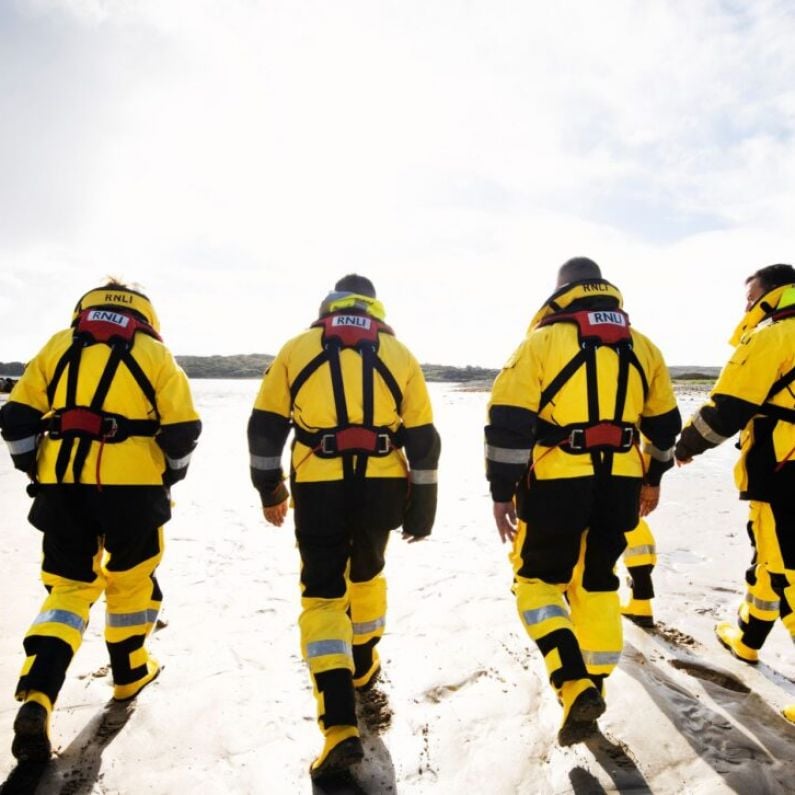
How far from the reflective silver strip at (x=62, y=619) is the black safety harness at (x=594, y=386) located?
8.96 feet

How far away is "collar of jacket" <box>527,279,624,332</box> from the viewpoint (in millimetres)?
3076

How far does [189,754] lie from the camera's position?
8.82 feet

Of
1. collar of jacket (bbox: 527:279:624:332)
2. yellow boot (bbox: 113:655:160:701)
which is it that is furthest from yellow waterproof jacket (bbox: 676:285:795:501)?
yellow boot (bbox: 113:655:160:701)

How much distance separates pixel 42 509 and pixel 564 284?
3321 millimetres

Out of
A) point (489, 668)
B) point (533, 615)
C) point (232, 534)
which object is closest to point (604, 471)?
point (533, 615)

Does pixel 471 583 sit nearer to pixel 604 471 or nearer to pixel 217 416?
pixel 604 471

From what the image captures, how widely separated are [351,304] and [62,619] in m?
2.34

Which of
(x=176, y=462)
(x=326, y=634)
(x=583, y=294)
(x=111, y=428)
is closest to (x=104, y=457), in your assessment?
(x=111, y=428)

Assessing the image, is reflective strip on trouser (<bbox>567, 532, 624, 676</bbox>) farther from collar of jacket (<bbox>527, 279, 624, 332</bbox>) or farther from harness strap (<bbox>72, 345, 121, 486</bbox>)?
harness strap (<bbox>72, 345, 121, 486</bbox>)

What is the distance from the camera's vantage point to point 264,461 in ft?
10.4

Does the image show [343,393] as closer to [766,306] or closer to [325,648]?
[325,648]

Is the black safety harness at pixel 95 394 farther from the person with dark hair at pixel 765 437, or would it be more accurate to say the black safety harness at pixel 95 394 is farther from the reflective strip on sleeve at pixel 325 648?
the person with dark hair at pixel 765 437

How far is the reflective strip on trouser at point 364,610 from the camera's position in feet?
10.5

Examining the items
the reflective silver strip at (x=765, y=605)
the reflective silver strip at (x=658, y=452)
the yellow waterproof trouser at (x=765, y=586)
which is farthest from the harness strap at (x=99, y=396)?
the reflective silver strip at (x=765, y=605)
